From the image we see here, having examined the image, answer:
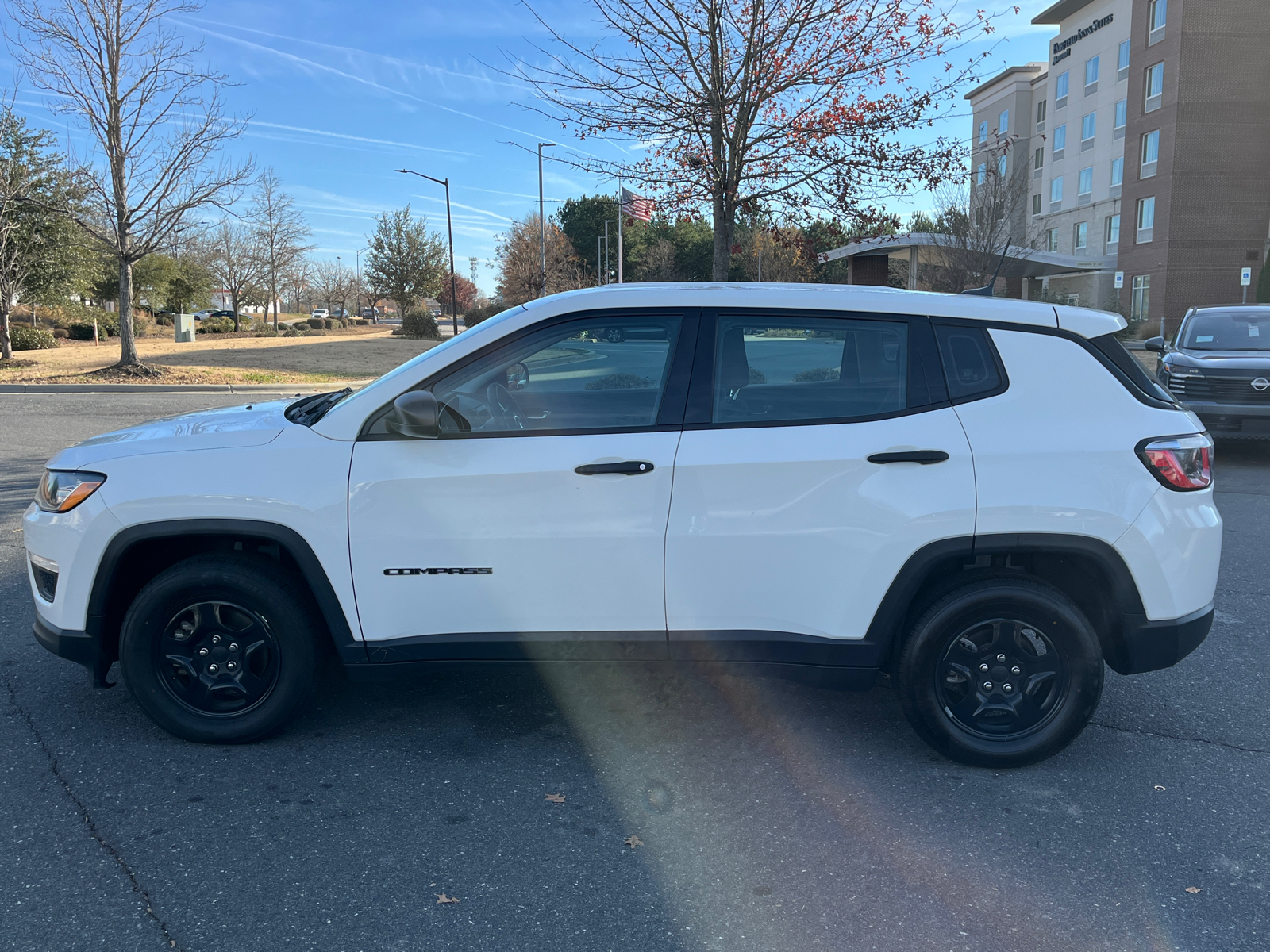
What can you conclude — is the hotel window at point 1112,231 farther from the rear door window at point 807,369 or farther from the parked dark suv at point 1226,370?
the rear door window at point 807,369

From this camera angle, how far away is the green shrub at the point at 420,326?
42844 millimetres

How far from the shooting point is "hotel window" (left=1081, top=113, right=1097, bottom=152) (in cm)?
4981

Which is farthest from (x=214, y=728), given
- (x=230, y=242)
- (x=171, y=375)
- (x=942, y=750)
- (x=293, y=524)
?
(x=230, y=242)

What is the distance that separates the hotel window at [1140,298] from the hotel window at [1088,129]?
1004 centimetres

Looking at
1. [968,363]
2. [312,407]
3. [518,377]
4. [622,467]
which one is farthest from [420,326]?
[968,363]

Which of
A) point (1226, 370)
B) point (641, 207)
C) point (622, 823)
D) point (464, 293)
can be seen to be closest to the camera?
point (622, 823)

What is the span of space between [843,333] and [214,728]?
9.29 ft

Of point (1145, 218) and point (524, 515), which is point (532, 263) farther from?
point (524, 515)

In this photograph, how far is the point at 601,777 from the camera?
11.3 ft

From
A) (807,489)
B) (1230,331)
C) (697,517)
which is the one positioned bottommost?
(697,517)

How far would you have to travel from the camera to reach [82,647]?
356cm

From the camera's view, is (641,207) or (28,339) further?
(28,339)

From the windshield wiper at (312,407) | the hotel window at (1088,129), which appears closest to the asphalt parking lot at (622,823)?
the windshield wiper at (312,407)

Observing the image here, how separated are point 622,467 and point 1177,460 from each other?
6.48ft
